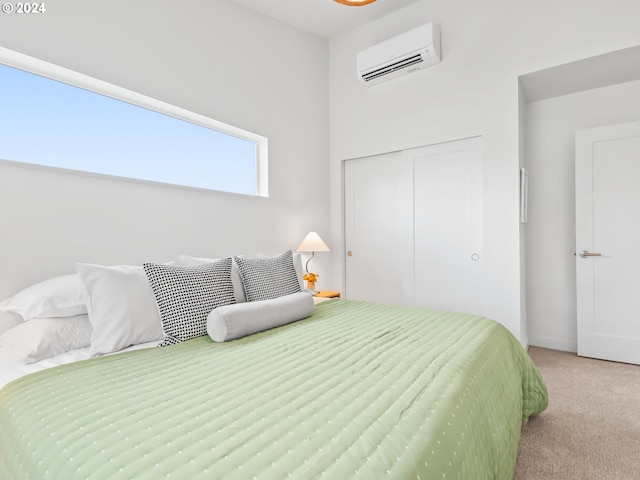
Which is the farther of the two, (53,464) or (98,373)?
(98,373)

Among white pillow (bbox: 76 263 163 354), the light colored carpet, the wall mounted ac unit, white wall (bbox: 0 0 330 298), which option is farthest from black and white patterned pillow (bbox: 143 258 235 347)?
the wall mounted ac unit

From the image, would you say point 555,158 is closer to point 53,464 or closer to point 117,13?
point 117,13

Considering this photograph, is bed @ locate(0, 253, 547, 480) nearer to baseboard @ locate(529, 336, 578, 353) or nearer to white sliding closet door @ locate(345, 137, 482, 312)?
white sliding closet door @ locate(345, 137, 482, 312)

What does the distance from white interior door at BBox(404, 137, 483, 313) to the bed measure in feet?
5.78

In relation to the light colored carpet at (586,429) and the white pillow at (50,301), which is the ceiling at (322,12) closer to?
the white pillow at (50,301)

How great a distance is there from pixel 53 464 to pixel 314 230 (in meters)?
3.24

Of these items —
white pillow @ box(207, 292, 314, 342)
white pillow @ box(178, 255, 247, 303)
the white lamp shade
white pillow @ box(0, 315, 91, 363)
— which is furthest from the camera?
the white lamp shade

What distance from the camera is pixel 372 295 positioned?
154 inches

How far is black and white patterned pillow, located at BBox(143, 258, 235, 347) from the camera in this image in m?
1.57

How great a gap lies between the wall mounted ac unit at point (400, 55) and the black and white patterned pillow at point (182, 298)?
2.88m

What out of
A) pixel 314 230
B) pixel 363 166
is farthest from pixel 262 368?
pixel 363 166

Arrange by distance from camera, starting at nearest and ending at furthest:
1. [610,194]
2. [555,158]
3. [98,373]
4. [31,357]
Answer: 1. [98,373]
2. [31,357]
3. [610,194]
4. [555,158]

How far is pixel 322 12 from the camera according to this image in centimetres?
346

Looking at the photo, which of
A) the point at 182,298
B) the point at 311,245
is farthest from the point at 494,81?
the point at 182,298
